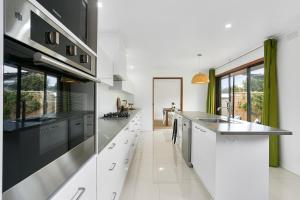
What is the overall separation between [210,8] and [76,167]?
2602 mm

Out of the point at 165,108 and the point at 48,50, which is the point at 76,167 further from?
the point at 165,108

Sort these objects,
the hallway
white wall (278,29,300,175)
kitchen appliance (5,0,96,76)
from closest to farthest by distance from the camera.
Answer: kitchen appliance (5,0,96,76), the hallway, white wall (278,29,300,175)

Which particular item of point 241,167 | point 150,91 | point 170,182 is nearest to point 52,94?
point 241,167

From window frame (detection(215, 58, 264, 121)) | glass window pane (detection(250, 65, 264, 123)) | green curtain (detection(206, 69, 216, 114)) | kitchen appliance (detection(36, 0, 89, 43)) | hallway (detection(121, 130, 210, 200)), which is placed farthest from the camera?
green curtain (detection(206, 69, 216, 114))

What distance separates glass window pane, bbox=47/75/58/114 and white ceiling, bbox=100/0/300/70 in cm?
203

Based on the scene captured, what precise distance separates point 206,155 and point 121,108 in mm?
2978

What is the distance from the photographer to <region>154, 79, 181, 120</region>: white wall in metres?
7.75

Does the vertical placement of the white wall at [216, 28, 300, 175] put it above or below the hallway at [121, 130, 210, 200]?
above

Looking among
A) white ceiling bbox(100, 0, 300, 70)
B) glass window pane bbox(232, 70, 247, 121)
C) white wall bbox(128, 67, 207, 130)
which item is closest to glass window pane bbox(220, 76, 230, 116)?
glass window pane bbox(232, 70, 247, 121)

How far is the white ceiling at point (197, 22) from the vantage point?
2406mm

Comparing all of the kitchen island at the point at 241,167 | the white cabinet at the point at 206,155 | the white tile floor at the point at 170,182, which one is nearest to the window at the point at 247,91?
the white tile floor at the point at 170,182

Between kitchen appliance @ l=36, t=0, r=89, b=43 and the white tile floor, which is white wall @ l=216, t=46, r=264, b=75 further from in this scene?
kitchen appliance @ l=36, t=0, r=89, b=43

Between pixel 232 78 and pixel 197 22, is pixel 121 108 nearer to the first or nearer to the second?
pixel 197 22

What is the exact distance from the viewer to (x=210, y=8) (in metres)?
2.49
